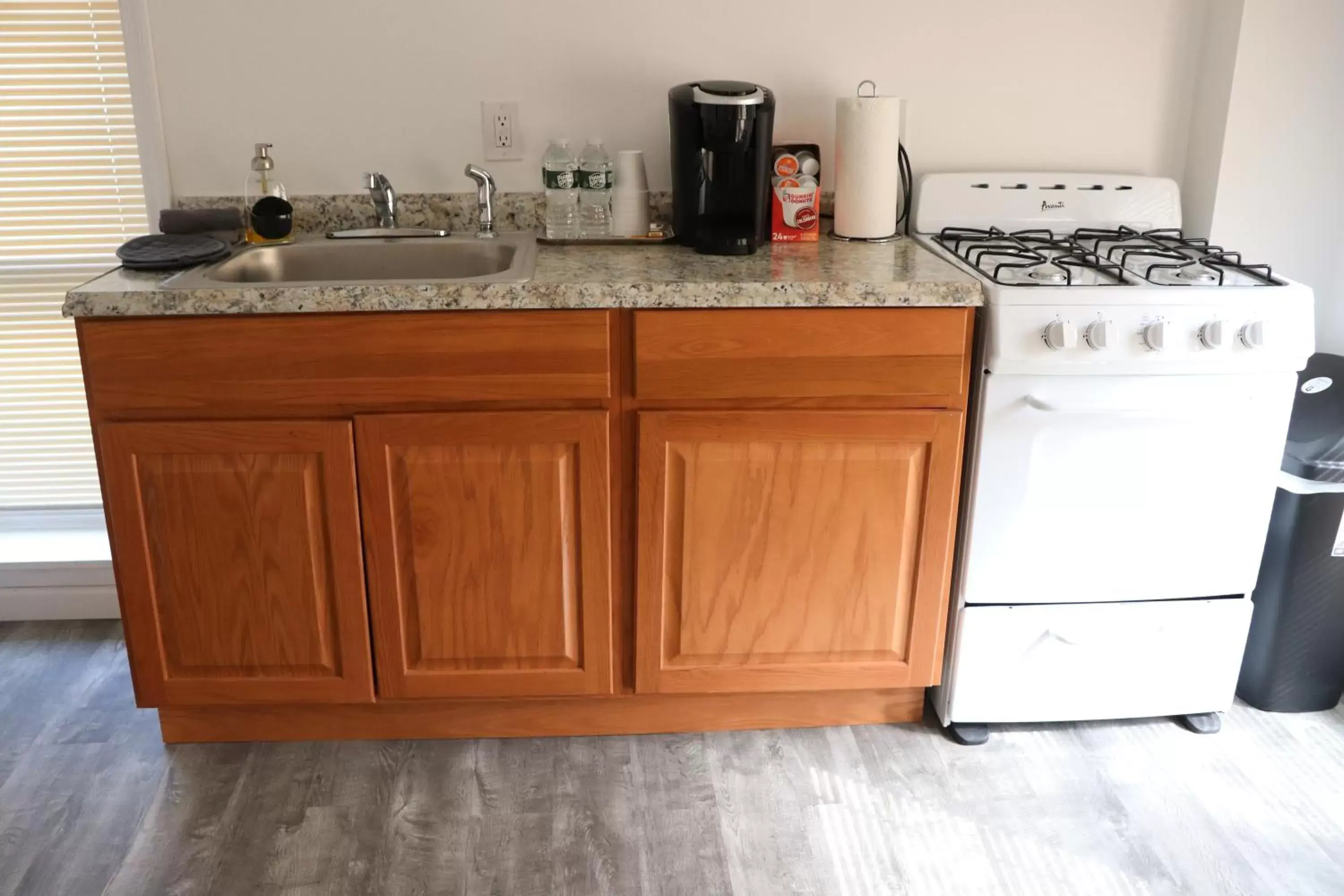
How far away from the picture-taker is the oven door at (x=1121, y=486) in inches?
72.1

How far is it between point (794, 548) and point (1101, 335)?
62 cm

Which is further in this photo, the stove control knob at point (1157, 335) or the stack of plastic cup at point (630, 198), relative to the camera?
the stack of plastic cup at point (630, 198)

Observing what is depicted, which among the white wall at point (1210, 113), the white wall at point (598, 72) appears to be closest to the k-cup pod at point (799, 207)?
the white wall at point (598, 72)

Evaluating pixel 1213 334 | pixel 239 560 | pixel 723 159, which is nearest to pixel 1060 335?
pixel 1213 334

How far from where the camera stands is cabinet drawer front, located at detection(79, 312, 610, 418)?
5.65 ft

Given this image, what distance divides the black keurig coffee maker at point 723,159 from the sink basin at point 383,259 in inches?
12.9

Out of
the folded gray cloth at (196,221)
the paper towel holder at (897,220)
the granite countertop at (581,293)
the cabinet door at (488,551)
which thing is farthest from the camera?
the paper towel holder at (897,220)

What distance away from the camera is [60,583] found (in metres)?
2.45

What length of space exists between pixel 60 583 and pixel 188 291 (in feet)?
3.68

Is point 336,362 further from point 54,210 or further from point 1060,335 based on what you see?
point 1060,335

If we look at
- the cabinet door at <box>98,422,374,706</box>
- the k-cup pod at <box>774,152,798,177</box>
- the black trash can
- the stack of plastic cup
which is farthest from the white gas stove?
the cabinet door at <box>98,422,374,706</box>

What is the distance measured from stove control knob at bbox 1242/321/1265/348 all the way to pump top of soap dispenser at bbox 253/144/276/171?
1.80m

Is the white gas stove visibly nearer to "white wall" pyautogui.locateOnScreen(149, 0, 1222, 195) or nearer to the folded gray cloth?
"white wall" pyautogui.locateOnScreen(149, 0, 1222, 195)

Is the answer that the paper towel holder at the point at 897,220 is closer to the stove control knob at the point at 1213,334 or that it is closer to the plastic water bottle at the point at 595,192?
the plastic water bottle at the point at 595,192
